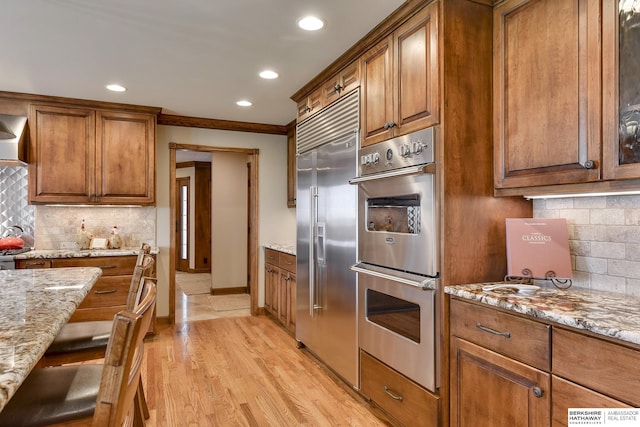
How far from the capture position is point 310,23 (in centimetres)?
228

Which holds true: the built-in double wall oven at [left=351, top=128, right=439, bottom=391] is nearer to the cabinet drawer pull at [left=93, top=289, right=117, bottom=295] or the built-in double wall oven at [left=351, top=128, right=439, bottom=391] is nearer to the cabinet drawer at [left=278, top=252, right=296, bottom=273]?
the cabinet drawer at [left=278, top=252, right=296, bottom=273]

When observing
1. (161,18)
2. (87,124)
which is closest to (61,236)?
(87,124)

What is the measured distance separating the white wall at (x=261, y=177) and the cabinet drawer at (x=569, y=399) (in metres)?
3.76

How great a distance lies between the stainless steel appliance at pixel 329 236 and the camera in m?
2.66

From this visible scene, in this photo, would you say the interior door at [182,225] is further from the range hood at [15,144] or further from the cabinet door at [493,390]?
the cabinet door at [493,390]

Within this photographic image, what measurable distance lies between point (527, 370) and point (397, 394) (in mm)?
877

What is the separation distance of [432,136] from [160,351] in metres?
3.04

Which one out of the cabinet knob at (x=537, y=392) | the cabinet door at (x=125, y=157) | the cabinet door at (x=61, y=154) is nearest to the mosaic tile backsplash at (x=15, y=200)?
the cabinet door at (x=61, y=154)

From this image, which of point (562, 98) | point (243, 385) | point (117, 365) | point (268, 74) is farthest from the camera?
point (268, 74)

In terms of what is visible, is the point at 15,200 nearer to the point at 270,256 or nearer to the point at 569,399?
the point at 270,256

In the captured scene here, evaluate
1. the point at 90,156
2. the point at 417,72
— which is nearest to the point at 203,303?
the point at 90,156

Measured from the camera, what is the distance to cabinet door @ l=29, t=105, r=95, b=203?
3631 millimetres

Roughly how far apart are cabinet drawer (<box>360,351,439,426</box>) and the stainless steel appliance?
6.6 inches

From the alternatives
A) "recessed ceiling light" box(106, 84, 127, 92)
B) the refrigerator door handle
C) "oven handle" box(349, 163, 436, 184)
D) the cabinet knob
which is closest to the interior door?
"recessed ceiling light" box(106, 84, 127, 92)
